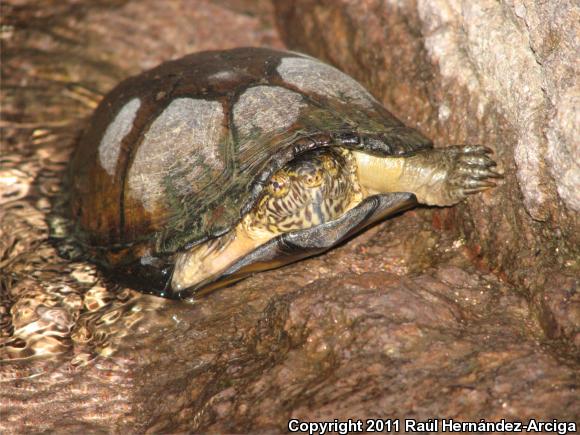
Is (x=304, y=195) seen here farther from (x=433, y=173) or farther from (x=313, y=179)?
(x=433, y=173)

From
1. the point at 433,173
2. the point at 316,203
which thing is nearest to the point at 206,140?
the point at 316,203

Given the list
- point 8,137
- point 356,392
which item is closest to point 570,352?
point 356,392

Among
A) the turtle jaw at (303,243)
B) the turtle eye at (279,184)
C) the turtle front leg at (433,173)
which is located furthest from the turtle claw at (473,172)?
the turtle eye at (279,184)

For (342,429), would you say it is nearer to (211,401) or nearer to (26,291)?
(211,401)

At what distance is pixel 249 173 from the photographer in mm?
3314

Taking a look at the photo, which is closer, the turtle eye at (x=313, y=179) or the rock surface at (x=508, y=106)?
the rock surface at (x=508, y=106)

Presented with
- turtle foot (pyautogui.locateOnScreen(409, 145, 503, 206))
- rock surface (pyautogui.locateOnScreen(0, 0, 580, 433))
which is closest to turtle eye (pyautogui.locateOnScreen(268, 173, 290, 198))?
rock surface (pyautogui.locateOnScreen(0, 0, 580, 433))

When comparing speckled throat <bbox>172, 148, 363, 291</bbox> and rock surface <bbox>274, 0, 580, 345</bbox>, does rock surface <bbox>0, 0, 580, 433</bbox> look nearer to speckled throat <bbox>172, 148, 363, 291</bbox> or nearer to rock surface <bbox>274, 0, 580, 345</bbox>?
rock surface <bbox>274, 0, 580, 345</bbox>

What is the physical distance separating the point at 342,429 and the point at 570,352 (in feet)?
3.03

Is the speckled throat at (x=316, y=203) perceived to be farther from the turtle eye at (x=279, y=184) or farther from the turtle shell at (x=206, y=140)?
the turtle shell at (x=206, y=140)

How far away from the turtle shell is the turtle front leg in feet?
0.40

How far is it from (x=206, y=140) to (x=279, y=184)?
427 millimetres

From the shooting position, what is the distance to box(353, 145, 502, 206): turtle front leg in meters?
3.31

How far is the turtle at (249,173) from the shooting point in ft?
10.9
